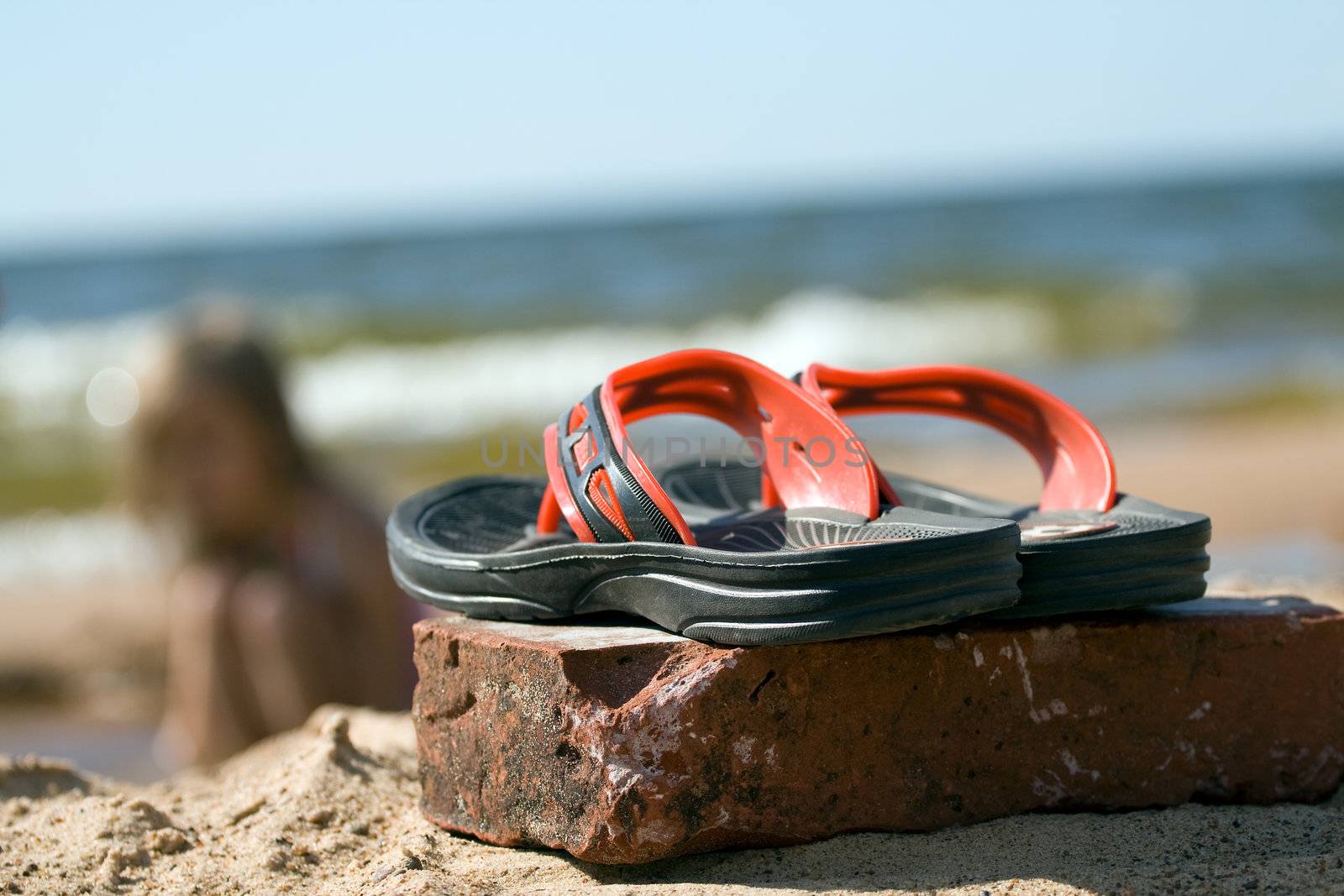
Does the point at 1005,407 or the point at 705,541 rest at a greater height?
the point at 1005,407

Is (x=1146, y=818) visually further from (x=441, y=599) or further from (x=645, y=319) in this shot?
(x=645, y=319)

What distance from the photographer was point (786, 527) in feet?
6.79

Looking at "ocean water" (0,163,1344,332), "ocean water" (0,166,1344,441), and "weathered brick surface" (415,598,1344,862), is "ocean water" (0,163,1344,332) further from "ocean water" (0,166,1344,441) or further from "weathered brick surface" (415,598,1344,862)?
"weathered brick surface" (415,598,1344,862)

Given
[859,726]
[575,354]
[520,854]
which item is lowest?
[520,854]

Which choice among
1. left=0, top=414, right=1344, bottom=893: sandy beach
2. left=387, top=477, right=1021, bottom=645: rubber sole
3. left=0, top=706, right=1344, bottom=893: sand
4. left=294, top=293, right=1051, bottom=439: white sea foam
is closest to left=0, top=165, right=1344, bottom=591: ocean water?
left=294, top=293, right=1051, bottom=439: white sea foam

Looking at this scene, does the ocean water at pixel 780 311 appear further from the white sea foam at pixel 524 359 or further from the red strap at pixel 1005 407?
the red strap at pixel 1005 407

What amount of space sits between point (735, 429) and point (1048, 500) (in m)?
0.60

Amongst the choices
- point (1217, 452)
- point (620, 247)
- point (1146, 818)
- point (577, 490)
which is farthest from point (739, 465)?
point (620, 247)

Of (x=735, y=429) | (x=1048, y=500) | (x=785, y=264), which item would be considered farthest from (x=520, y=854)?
(x=785, y=264)

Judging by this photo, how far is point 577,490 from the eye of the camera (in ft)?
6.54

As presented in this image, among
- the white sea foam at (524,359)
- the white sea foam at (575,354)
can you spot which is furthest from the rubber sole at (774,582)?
the white sea foam at (575,354)

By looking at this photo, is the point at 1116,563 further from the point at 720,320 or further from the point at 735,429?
the point at 720,320

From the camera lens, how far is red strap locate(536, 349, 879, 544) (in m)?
1.98

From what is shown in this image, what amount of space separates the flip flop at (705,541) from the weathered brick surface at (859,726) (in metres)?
0.07
